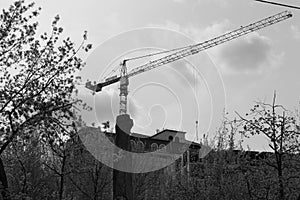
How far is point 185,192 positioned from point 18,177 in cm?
798

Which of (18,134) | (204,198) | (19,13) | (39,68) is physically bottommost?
(204,198)

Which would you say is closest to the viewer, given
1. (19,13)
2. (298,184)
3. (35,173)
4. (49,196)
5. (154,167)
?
(19,13)

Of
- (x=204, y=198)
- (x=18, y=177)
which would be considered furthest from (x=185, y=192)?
(x=18, y=177)

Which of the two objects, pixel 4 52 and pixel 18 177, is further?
pixel 18 177

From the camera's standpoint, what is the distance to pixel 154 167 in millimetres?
29203

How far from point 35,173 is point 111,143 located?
4013mm

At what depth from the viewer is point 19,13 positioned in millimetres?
14055

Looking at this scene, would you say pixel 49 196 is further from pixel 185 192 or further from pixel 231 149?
pixel 231 149

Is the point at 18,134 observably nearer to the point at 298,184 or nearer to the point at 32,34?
the point at 32,34

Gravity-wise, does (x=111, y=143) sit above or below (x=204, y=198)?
above

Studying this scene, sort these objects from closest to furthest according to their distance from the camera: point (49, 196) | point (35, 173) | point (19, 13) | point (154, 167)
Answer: point (19, 13) < point (49, 196) < point (35, 173) < point (154, 167)

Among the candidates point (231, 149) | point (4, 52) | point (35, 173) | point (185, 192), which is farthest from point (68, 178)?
point (4, 52)

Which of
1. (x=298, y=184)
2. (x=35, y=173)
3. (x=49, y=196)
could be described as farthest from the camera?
(x=35, y=173)

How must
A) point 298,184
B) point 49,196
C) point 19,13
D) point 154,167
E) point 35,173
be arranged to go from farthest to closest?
point 154,167, point 35,173, point 49,196, point 298,184, point 19,13
